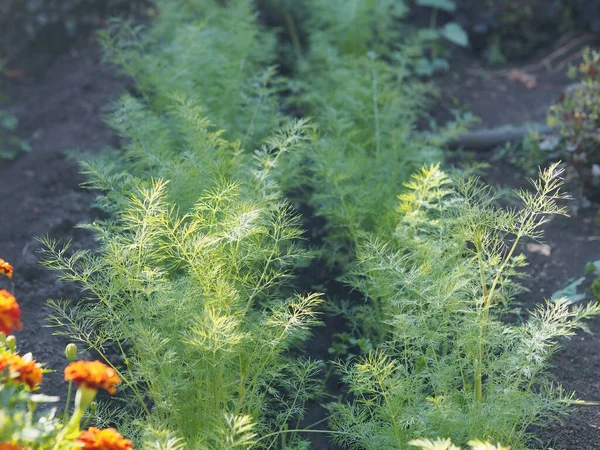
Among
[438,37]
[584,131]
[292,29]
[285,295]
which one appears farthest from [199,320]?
[438,37]

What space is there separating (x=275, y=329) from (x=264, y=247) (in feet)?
1.15

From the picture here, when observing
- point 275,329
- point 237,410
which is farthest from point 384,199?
point 237,410

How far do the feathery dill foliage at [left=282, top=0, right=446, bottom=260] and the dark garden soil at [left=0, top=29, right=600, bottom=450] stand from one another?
0.49 m

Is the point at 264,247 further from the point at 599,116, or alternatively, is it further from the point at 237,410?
the point at 599,116

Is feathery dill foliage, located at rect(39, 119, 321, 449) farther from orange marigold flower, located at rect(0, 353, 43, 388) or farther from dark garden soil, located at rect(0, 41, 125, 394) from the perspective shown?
dark garden soil, located at rect(0, 41, 125, 394)

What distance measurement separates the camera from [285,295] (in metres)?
3.25

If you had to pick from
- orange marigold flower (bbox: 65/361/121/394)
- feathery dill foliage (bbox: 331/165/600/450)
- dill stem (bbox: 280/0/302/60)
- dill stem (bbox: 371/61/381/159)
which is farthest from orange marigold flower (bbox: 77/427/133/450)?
dill stem (bbox: 280/0/302/60)

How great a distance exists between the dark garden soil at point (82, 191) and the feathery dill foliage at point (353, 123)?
0.49 m

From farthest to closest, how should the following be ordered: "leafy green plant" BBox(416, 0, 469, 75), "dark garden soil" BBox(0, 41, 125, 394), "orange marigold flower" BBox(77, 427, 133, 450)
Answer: "leafy green plant" BBox(416, 0, 469, 75)
"dark garden soil" BBox(0, 41, 125, 394)
"orange marigold flower" BBox(77, 427, 133, 450)

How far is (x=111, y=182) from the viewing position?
9.44 feet

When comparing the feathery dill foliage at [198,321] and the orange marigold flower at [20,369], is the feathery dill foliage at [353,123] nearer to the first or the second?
the feathery dill foliage at [198,321]

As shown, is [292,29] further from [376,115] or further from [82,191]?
[82,191]

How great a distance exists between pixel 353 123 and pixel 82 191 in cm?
132

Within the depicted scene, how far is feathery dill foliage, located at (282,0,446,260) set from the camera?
337 cm
